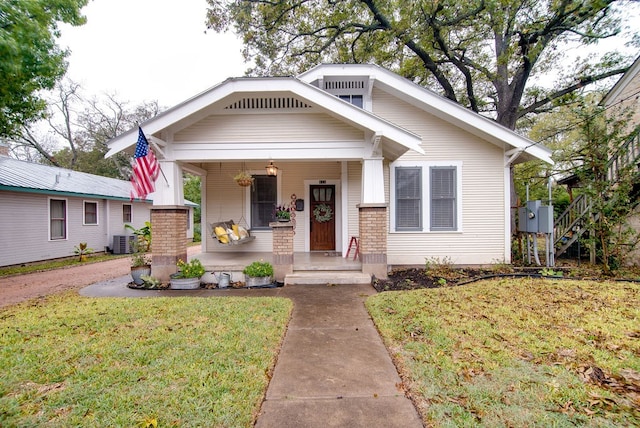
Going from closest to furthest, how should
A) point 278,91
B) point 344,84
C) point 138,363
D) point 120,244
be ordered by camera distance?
point 138,363
point 278,91
point 344,84
point 120,244

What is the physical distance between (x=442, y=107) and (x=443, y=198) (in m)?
2.32

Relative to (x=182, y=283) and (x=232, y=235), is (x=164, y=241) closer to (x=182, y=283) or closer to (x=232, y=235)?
(x=182, y=283)

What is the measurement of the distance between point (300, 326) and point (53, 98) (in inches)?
1246

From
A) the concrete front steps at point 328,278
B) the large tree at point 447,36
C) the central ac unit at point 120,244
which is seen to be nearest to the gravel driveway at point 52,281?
the central ac unit at point 120,244

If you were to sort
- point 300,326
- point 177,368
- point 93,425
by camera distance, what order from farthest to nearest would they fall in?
point 300,326 → point 177,368 → point 93,425

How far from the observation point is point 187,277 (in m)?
6.22

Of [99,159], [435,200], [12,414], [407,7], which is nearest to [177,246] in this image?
[12,414]

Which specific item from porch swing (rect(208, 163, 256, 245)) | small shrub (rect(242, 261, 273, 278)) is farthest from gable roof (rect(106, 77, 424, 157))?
small shrub (rect(242, 261, 273, 278))

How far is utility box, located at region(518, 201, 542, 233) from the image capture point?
7469mm

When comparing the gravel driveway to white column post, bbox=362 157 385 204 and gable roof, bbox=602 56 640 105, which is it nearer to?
white column post, bbox=362 157 385 204

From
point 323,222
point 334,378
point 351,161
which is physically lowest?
point 334,378

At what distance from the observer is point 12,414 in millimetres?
2174

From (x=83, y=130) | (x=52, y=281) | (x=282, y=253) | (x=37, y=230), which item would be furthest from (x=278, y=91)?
(x=83, y=130)

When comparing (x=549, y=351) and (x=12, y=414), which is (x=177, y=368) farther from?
(x=549, y=351)
